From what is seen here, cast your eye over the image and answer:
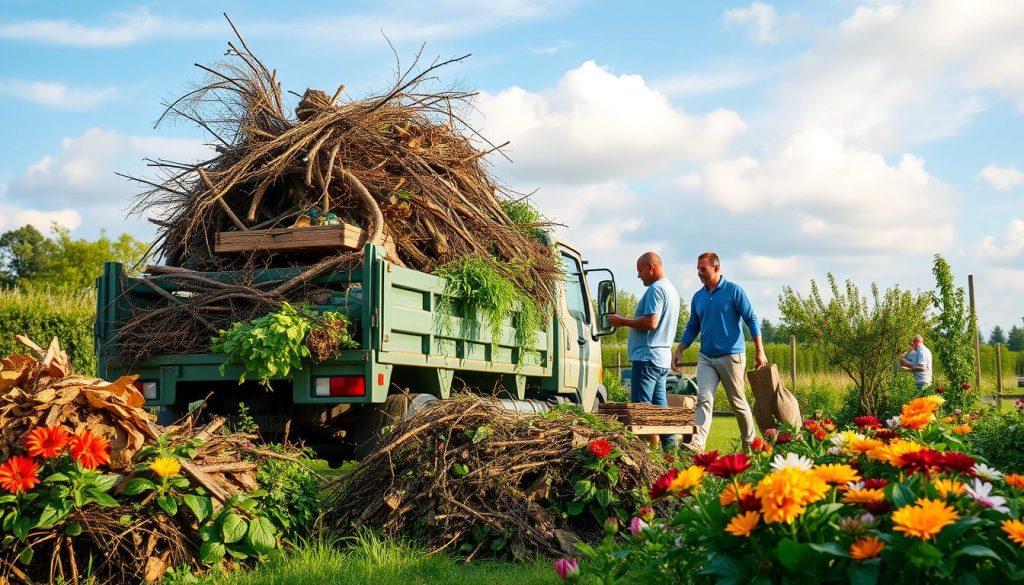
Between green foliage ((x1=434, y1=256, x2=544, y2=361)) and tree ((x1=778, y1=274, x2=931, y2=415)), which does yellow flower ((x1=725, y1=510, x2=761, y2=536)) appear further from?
tree ((x1=778, y1=274, x2=931, y2=415))

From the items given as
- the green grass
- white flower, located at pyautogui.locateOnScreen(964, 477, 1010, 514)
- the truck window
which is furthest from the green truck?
white flower, located at pyautogui.locateOnScreen(964, 477, 1010, 514)

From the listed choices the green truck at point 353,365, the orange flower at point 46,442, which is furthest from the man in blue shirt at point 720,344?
the orange flower at point 46,442

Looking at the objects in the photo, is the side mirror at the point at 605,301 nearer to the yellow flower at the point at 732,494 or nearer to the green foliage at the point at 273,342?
the green foliage at the point at 273,342

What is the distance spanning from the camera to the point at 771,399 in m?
7.98

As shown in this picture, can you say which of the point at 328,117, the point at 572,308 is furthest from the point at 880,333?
the point at 328,117

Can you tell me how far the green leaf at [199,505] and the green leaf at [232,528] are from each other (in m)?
0.08

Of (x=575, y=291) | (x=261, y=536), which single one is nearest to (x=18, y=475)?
(x=261, y=536)

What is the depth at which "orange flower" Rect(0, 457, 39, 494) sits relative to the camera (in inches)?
146

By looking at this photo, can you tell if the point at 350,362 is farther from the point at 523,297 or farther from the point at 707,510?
the point at 707,510

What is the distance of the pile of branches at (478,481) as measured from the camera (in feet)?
15.2

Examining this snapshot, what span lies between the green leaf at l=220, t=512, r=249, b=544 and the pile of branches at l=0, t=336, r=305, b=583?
0.38ft

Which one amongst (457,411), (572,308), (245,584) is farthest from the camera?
(572,308)

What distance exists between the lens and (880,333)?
1747 centimetres

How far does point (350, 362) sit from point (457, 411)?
1.57 m
